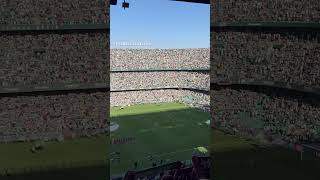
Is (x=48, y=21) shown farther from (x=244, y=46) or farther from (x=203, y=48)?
(x=203, y=48)

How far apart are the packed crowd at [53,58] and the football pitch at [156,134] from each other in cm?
711

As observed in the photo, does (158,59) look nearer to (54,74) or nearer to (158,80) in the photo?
(158,80)

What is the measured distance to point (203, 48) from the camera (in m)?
75.8

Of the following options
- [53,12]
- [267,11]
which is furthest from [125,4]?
[267,11]

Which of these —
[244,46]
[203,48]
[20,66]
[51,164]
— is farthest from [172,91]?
[51,164]

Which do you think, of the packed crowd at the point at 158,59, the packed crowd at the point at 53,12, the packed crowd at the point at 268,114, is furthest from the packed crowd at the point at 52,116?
the packed crowd at the point at 158,59

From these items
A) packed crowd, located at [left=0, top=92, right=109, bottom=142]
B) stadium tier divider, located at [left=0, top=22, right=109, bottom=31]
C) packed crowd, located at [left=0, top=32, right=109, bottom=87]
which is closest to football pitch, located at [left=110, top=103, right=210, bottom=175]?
packed crowd, located at [left=0, top=92, right=109, bottom=142]

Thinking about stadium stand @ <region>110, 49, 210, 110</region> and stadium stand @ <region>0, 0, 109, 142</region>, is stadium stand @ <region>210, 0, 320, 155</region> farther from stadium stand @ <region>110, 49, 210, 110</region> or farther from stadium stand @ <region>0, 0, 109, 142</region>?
stadium stand @ <region>110, 49, 210, 110</region>

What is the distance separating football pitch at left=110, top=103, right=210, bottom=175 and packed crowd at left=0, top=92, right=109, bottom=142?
129 inches

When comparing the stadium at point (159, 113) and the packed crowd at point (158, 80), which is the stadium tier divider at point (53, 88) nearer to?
the stadium at point (159, 113)

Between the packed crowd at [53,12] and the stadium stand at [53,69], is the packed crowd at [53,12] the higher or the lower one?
the higher one

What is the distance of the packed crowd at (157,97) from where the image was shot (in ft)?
203

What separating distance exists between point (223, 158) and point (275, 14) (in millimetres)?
13200

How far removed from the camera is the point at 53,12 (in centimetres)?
3350
